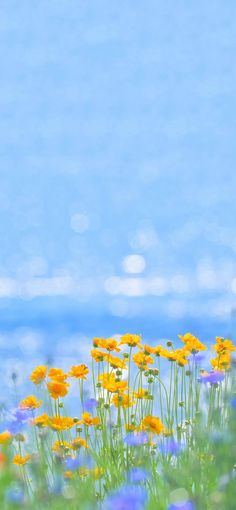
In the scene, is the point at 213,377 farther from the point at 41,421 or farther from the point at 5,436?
the point at 5,436

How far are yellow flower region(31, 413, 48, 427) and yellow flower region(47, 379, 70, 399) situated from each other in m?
0.12

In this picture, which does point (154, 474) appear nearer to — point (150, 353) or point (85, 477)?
point (85, 477)

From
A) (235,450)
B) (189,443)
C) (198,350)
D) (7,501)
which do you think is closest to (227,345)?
(198,350)

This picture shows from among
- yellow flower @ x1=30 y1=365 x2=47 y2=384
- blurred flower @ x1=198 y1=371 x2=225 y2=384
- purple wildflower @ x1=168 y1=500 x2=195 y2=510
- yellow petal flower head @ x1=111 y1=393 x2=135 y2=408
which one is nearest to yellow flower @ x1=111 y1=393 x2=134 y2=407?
yellow petal flower head @ x1=111 y1=393 x2=135 y2=408

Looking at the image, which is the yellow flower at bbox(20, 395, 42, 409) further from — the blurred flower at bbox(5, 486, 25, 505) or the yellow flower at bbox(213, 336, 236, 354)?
the blurred flower at bbox(5, 486, 25, 505)

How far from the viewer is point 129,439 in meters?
2.75

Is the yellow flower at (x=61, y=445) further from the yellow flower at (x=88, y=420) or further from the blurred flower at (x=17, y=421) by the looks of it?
the blurred flower at (x=17, y=421)

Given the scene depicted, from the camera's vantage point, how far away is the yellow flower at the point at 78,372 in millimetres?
3006

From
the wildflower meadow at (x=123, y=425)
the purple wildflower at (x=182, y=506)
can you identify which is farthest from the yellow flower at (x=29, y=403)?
the purple wildflower at (x=182, y=506)

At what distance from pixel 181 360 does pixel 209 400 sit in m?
0.17

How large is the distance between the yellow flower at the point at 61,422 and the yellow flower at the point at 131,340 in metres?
0.32

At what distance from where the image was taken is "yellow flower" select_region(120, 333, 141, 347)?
3141 millimetres

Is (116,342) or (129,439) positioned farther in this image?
(116,342)

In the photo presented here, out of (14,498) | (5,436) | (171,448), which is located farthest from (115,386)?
(14,498)
